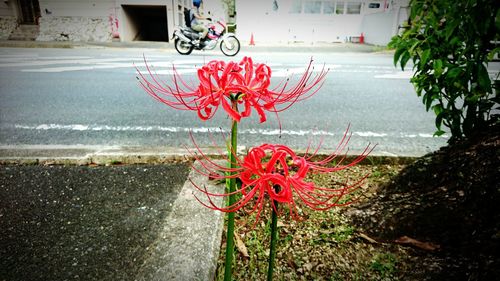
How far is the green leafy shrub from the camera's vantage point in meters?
1.66

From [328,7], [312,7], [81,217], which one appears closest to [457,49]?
[81,217]

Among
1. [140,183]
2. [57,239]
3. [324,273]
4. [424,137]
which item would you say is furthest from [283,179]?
[424,137]

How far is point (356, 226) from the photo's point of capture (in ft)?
6.09

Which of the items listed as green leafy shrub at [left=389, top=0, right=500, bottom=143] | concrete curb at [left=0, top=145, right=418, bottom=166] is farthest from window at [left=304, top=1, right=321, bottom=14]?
green leafy shrub at [left=389, top=0, right=500, bottom=143]

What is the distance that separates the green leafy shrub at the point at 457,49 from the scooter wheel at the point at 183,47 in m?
11.1

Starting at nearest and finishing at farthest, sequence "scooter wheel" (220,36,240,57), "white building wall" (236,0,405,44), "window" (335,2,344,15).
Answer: "scooter wheel" (220,36,240,57)
"white building wall" (236,0,405,44)
"window" (335,2,344,15)

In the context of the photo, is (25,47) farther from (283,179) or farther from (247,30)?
(283,179)

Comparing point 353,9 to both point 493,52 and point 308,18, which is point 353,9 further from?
point 493,52

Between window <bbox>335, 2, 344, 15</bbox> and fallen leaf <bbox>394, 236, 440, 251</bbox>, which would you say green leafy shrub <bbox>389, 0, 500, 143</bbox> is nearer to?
fallen leaf <bbox>394, 236, 440, 251</bbox>

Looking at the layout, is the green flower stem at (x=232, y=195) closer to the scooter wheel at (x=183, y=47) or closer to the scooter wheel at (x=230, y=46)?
the scooter wheel at (x=230, y=46)

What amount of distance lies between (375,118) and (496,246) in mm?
3367

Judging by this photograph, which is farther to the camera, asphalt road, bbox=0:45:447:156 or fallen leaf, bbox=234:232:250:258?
asphalt road, bbox=0:45:447:156

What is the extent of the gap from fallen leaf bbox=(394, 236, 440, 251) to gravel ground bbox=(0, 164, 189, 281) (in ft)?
4.41

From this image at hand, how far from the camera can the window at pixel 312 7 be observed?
21578 millimetres
